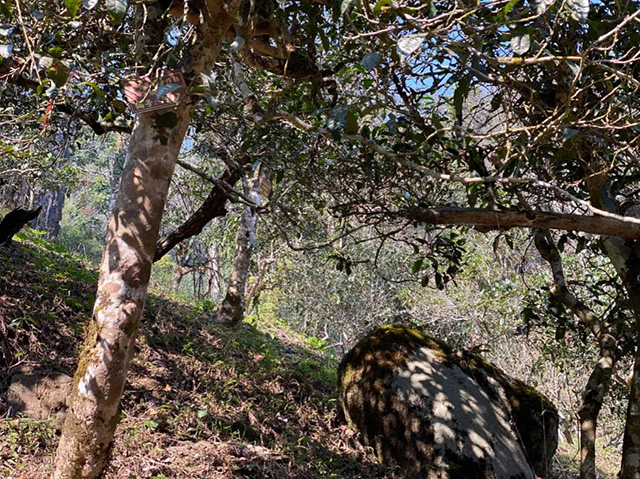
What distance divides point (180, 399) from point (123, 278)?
259 cm

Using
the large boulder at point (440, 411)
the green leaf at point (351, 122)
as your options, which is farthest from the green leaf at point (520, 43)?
the large boulder at point (440, 411)

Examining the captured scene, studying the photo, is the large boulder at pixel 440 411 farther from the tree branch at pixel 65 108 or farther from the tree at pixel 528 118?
the tree branch at pixel 65 108

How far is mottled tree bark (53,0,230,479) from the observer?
2.30 m

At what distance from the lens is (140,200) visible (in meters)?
2.42

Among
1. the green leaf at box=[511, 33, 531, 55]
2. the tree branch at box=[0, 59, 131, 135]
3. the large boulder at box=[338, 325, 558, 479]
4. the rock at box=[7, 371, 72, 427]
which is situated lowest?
the rock at box=[7, 371, 72, 427]

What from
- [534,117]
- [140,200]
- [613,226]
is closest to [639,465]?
[613,226]

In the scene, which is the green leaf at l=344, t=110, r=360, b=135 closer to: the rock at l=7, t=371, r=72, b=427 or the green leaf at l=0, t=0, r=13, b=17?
the green leaf at l=0, t=0, r=13, b=17

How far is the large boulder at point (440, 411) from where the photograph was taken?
451 centimetres

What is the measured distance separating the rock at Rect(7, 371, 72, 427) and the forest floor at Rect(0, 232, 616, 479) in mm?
88

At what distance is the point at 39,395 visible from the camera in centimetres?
377

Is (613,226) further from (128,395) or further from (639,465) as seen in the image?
(128,395)

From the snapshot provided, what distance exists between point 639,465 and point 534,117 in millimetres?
2304

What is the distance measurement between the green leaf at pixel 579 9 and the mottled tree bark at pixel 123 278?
148 centimetres

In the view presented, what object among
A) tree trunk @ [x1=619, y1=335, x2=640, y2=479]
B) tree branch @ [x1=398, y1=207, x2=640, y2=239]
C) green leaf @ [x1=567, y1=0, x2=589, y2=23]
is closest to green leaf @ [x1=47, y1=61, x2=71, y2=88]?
green leaf @ [x1=567, y1=0, x2=589, y2=23]
